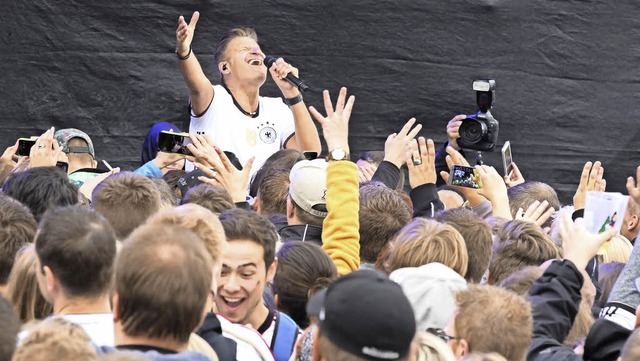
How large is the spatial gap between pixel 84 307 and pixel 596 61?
5.64 meters

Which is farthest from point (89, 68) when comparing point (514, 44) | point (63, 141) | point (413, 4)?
point (514, 44)

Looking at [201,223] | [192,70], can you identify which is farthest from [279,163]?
[201,223]

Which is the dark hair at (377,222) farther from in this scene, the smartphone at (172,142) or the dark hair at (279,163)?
the smartphone at (172,142)

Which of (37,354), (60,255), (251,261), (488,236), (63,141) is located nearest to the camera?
(37,354)

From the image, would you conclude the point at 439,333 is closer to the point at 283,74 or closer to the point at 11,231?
the point at 11,231

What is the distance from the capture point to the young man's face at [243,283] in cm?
317

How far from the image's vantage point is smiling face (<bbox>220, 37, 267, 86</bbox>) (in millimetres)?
6367

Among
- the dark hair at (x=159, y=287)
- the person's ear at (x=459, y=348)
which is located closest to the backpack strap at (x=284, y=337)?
the person's ear at (x=459, y=348)

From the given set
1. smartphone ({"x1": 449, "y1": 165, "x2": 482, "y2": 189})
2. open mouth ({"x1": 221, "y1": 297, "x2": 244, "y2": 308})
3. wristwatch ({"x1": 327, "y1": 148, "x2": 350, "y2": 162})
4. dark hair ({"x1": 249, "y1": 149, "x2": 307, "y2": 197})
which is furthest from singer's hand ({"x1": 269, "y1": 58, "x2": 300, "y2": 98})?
open mouth ({"x1": 221, "y1": 297, "x2": 244, "y2": 308})

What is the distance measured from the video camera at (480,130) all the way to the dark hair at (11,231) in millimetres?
3153

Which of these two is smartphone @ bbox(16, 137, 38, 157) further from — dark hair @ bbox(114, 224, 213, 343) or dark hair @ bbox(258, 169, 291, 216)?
dark hair @ bbox(114, 224, 213, 343)

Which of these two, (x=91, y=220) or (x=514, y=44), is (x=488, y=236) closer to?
(x=91, y=220)

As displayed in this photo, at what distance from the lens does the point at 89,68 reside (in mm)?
6770

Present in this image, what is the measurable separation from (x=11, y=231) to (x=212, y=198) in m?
0.98
